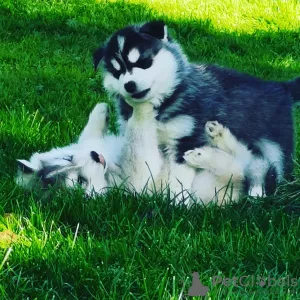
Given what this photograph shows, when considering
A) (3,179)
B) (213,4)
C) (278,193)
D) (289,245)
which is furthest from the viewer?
(213,4)

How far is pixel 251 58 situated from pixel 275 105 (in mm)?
3893

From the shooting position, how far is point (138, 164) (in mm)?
3594

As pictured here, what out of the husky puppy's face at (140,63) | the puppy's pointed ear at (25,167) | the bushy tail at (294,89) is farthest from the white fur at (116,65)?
the bushy tail at (294,89)

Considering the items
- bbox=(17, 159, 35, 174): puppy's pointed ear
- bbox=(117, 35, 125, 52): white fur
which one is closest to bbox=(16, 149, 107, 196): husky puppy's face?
bbox=(17, 159, 35, 174): puppy's pointed ear

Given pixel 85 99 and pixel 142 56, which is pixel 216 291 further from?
pixel 85 99

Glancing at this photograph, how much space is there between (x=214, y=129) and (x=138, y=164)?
1.45ft

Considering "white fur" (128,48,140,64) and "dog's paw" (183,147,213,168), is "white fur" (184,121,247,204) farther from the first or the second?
"white fur" (128,48,140,64)

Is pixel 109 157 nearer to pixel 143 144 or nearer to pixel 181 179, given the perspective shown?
pixel 143 144

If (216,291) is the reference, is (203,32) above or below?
below

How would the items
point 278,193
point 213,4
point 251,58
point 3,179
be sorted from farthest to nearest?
point 213,4, point 251,58, point 3,179, point 278,193

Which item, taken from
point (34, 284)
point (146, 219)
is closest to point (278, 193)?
point (146, 219)

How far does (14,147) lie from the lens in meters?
4.68

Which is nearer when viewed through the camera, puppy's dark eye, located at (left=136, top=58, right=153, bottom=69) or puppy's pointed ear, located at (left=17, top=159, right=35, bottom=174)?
puppy's dark eye, located at (left=136, top=58, right=153, bottom=69)

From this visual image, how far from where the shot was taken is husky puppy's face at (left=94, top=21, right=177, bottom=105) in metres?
3.53
